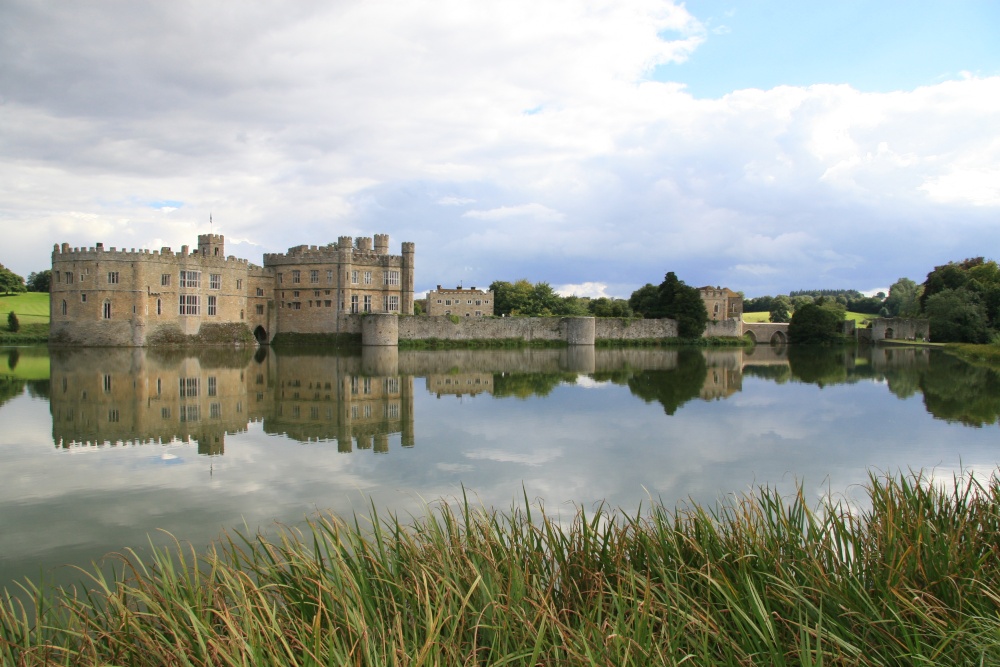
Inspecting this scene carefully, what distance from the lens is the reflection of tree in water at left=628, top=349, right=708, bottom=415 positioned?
20.1 meters

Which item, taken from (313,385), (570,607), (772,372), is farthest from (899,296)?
(570,607)

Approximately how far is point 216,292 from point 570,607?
44.8m

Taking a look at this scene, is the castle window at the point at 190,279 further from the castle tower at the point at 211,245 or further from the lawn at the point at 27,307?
the lawn at the point at 27,307

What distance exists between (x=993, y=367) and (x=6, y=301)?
7295cm

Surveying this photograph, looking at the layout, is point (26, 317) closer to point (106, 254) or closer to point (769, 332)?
point (106, 254)

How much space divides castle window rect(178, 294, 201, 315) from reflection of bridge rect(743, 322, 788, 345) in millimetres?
53274

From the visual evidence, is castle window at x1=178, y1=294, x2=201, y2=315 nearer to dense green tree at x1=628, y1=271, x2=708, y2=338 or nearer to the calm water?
the calm water

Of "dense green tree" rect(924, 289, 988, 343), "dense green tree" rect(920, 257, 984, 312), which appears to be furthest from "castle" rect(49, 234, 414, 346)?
"dense green tree" rect(920, 257, 984, 312)

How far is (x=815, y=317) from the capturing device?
66.9 meters

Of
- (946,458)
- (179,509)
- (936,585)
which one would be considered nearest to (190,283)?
(179,509)

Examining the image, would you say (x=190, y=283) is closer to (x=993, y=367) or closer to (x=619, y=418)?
(x=619, y=418)

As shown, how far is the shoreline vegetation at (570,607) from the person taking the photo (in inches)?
144

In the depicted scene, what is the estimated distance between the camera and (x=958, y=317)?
2355 inches

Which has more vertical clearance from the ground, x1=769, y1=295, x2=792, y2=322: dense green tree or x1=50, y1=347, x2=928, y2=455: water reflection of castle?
x1=769, y1=295, x2=792, y2=322: dense green tree
